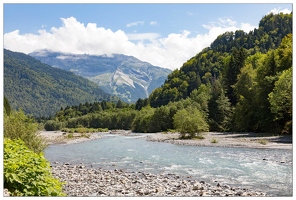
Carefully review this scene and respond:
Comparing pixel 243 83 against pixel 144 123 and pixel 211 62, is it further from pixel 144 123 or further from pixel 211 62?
pixel 211 62

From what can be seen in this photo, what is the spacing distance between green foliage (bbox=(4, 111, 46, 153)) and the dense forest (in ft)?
105

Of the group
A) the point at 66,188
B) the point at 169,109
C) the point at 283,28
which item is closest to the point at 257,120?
the point at 169,109

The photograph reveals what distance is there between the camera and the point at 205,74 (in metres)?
135

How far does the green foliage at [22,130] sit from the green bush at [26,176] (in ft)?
30.6

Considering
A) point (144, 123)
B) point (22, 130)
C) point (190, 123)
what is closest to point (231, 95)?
point (190, 123)

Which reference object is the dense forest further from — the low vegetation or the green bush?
the green bush

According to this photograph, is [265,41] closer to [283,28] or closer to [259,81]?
[283,28]

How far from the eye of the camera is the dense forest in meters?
52.8

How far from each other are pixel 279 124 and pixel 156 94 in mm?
92794

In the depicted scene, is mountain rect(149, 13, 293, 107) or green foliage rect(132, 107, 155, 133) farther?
mountain rect(149, 13, 293, 107)

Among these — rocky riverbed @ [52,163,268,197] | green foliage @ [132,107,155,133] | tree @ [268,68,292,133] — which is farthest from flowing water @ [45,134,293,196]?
green foliage @ [132,107,155,133]

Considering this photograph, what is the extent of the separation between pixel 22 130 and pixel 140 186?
787 cm

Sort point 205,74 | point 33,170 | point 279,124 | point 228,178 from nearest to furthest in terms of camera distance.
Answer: point 33,170, point 228,178, point 279,124, point 205,74

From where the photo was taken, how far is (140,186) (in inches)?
758
